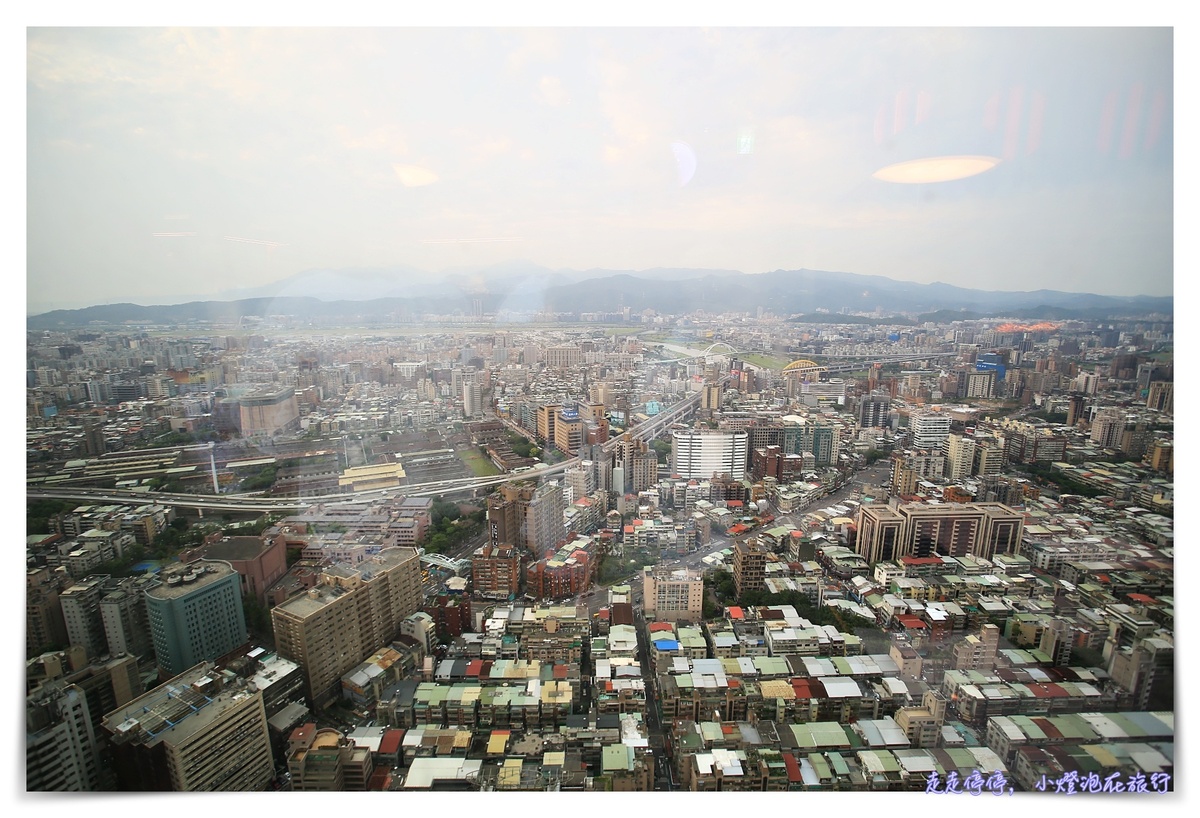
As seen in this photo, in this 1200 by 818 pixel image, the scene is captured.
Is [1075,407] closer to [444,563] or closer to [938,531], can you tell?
[938,531]

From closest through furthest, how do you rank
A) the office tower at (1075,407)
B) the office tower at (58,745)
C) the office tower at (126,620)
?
the office tower at (58,745), the office tower at (126,620), the office tower at (1075,407)

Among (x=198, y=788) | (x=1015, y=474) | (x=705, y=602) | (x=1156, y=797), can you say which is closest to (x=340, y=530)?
(x=198, y=788)

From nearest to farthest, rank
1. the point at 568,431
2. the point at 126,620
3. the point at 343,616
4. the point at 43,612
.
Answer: the point at 43,612 → the point at 126,620 → the point at 343,616 → the point at 568,431

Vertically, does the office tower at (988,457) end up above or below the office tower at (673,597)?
above

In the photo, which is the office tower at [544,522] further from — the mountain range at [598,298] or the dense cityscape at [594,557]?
the mountain range at [598,298]

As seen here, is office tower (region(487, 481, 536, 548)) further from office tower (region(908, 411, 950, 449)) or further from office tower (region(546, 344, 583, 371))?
office tower (region(908, 411, 950, 449))

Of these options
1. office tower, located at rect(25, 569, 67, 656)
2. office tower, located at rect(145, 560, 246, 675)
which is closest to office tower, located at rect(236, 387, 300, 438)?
office tower, located at rect(145, 560, 246, 675)

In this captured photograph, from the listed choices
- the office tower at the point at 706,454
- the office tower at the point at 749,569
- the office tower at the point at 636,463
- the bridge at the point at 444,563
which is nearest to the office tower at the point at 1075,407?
the office tower at the point at 706,454

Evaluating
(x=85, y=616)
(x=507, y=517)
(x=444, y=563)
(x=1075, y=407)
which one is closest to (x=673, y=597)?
(x=507, y=517)
